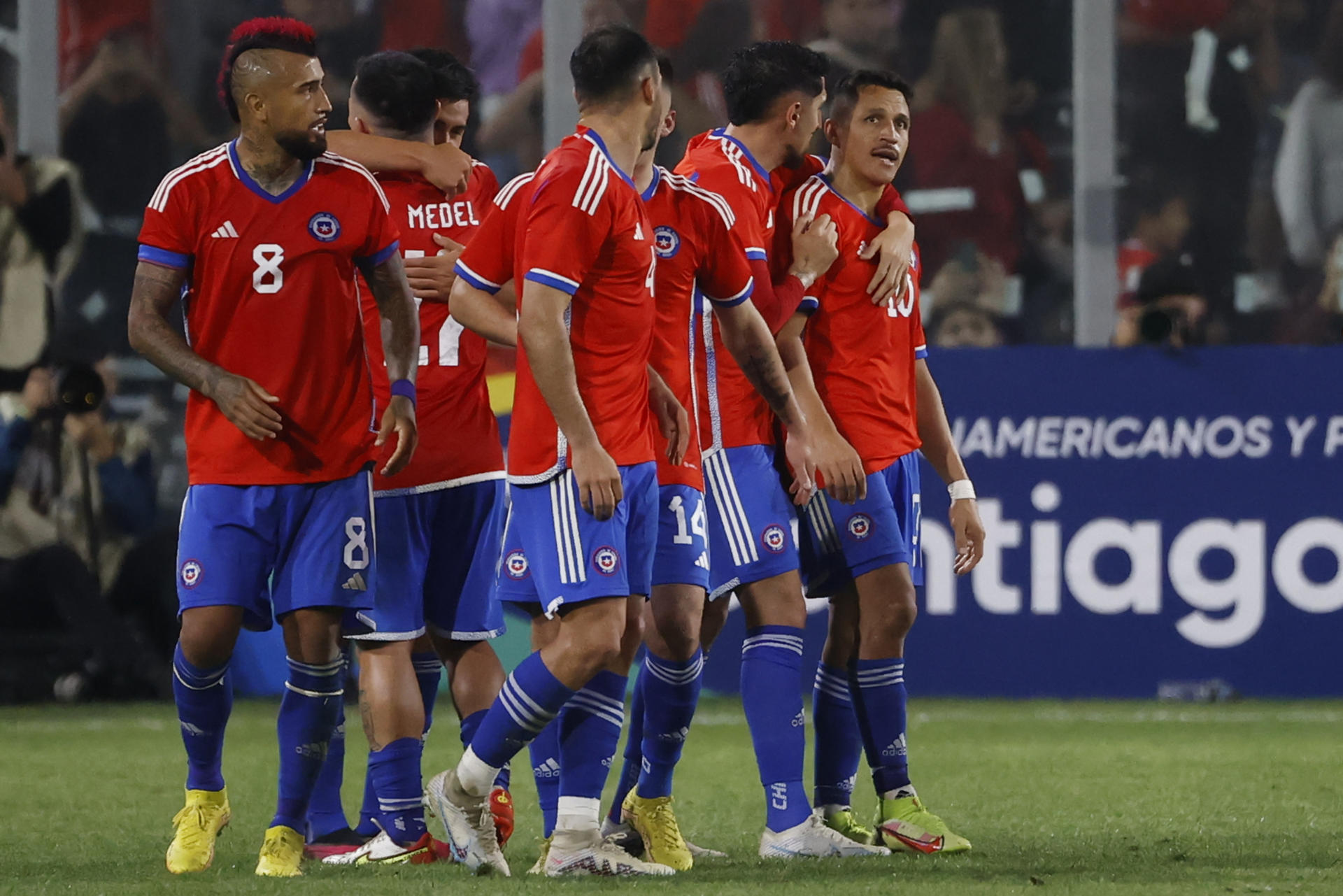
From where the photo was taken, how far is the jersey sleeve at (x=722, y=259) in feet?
17.6

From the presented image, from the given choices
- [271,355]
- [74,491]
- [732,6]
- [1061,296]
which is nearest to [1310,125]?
[1061,296]

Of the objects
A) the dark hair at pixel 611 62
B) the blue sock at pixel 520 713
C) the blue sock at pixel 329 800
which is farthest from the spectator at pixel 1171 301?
the blue sock at pixel 520 713

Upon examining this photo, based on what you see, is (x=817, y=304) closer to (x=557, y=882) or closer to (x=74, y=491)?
(x=557, y=882)

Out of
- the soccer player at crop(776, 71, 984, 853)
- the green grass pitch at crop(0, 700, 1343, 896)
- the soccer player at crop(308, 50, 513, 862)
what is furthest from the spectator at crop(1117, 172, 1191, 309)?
the soccer player at crop(308, 50, 513, 862)

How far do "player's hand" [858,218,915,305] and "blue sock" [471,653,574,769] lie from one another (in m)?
1.68

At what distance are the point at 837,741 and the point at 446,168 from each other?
1.99m

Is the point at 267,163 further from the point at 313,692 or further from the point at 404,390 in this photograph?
the point at 313,692

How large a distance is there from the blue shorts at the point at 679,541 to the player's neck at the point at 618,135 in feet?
2.87

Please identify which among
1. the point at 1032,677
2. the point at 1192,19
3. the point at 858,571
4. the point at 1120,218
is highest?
the point at 1192,19

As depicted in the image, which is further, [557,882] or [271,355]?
[271,355]

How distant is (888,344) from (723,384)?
53 centimetres

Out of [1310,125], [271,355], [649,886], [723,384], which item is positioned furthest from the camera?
[1310,125]

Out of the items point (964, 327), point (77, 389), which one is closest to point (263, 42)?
point (77, 389)

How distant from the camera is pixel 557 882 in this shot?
16.0 ft
